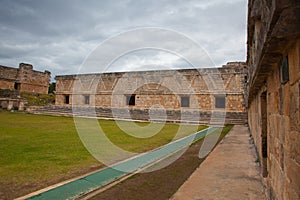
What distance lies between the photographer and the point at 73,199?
3625 mm

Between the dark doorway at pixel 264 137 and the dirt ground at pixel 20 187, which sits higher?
Result: the dark doorway at pixel 264 137

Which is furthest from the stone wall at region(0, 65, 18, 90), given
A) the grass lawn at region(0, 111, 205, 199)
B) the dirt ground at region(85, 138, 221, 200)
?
the dirt ground at region(85, 138, 221, 200)

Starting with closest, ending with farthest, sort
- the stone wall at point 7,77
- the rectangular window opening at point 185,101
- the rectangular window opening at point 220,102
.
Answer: the rectangular window opening at point 220,102, the rectangular window opening at point 185,101, the stone wall at point 7,77

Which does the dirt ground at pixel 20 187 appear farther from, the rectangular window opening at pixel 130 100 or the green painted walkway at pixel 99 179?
the rectangular window opening at pixel 130 100

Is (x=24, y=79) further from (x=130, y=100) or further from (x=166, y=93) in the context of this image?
(x=166, y=93)

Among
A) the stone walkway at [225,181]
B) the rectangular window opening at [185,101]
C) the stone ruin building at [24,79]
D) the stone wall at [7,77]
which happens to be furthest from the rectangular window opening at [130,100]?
the stone walkway at [225,181]

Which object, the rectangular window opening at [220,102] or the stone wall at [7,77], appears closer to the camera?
the rectangular window opening at [220,102]

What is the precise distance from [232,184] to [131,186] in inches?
70.6

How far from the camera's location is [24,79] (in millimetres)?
33188

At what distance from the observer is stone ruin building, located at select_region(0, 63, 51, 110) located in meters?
31.0

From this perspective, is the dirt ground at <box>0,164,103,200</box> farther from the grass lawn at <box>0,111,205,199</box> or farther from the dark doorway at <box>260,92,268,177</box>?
the dark doorway at <box>260,92,268,177</box>

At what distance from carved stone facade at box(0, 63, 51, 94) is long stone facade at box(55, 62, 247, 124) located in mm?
8164

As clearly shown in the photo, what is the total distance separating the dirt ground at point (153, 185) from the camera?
387cm

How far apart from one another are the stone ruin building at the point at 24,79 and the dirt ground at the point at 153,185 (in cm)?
3212
